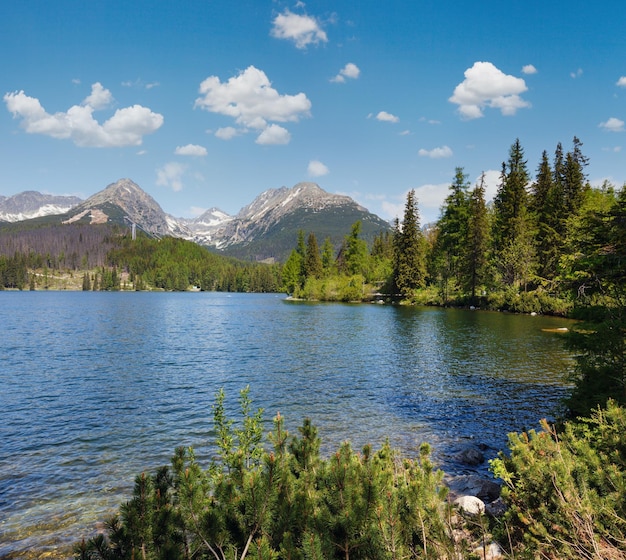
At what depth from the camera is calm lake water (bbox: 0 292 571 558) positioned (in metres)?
11.4

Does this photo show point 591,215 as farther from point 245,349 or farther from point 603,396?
point 245,349

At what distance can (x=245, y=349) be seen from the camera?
34.9 meters

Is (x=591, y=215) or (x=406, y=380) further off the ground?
(x=591, y=215)

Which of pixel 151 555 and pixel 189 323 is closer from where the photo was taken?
pixel 151 555

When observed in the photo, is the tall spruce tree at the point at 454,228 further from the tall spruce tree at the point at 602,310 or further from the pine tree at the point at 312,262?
the tall spruce tree at the point at 602,310

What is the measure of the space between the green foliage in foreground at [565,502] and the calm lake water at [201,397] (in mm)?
7388

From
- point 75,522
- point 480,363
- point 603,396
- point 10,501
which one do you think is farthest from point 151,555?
point 480,363

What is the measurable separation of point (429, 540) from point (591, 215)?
467 inches

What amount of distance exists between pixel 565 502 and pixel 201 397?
1816 cm

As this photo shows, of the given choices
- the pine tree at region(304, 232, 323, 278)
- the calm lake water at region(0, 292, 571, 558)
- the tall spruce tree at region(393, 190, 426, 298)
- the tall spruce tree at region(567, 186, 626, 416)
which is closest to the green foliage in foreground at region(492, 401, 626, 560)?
the tall spruce tree at region(567, 186, 626, 416)

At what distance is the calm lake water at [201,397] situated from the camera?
37.4 ft

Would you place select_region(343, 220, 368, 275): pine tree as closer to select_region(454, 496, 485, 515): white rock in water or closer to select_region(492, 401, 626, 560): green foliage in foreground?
select_region(454, 496, 485, 515): white rock in water

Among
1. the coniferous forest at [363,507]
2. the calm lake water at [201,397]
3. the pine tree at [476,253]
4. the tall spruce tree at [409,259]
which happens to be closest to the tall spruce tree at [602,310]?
the coniferous forest at [363,507]

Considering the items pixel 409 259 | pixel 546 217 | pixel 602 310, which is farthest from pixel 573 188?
pixel 602 310
